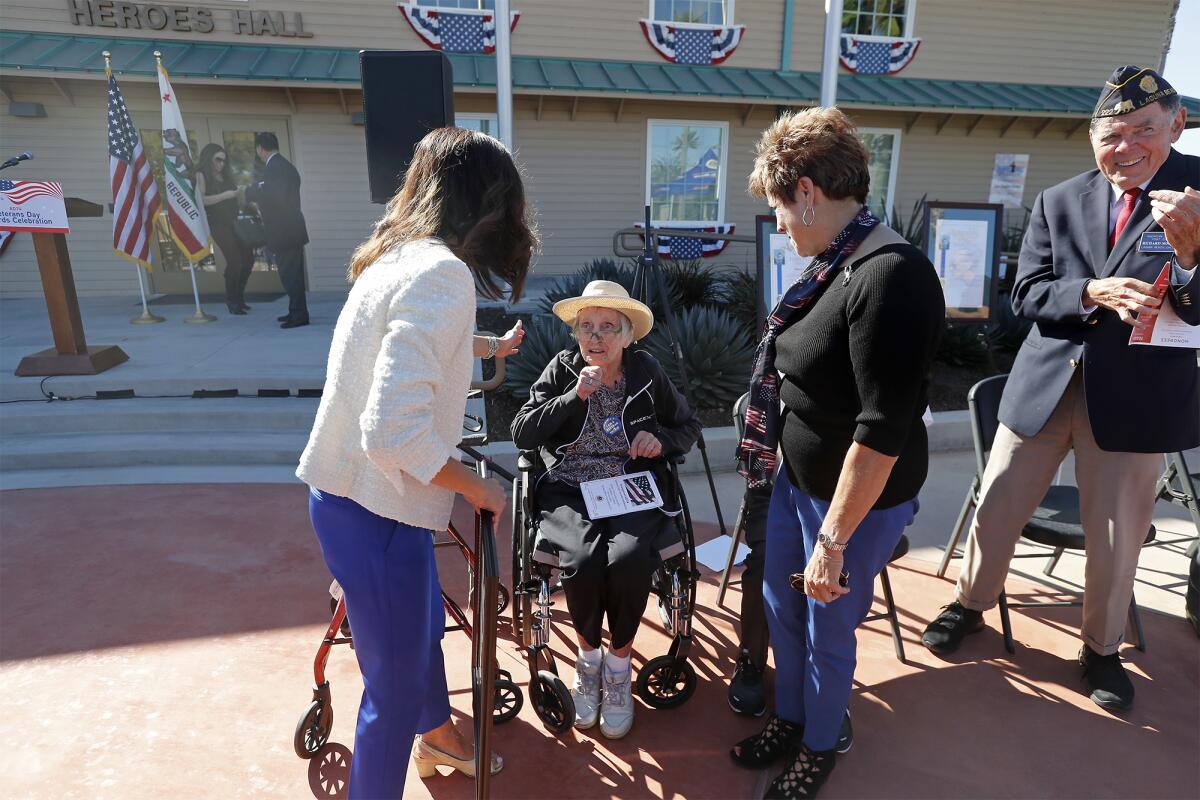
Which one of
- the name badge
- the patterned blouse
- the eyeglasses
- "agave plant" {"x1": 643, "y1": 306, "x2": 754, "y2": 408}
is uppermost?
the name badge

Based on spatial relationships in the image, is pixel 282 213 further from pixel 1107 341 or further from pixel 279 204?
pixel 1107 341

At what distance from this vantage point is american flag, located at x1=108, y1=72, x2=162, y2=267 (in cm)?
707

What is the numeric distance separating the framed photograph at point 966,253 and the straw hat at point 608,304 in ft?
9.97

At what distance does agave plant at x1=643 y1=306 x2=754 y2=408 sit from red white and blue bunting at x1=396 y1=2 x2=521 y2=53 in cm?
634

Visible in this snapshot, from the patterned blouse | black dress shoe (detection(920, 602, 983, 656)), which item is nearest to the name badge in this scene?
black dress shoe (detection(920, 602, 983, 656))

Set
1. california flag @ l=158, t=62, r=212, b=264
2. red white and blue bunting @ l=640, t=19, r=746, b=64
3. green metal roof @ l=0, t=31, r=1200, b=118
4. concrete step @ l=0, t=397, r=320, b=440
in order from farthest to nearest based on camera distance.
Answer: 1. red white and blue bunting @ l=640, t=19, r=746, b=64
2. green metal roof @ l=0, t=31, r=1200, b=118
3. california flag @ l=158, t=62, r=212, b=264
4. concrete step @ l=0, t=397, r=320, b=440

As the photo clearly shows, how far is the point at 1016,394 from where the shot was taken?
2.64m

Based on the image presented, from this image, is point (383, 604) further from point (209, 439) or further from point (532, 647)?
point (209, 439)

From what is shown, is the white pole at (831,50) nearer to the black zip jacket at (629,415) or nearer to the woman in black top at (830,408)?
the black zip jacket at (629,415)

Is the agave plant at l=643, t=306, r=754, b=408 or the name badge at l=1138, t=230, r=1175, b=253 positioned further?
the agave plant at l=643, t=306, r=754, b=408

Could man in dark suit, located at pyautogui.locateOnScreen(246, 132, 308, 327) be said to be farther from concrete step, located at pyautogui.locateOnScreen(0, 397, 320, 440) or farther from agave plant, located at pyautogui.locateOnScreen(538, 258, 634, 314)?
agave plant, located at pyautogui.locateOnScreen(538, 258, 634, 314)

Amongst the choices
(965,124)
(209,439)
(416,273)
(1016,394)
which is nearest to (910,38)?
(965,124)

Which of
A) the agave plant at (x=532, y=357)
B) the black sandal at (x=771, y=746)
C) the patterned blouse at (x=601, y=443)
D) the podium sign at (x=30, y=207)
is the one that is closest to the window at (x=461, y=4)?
the podium sign at (x=30, y=207)

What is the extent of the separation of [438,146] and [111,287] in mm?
10150
